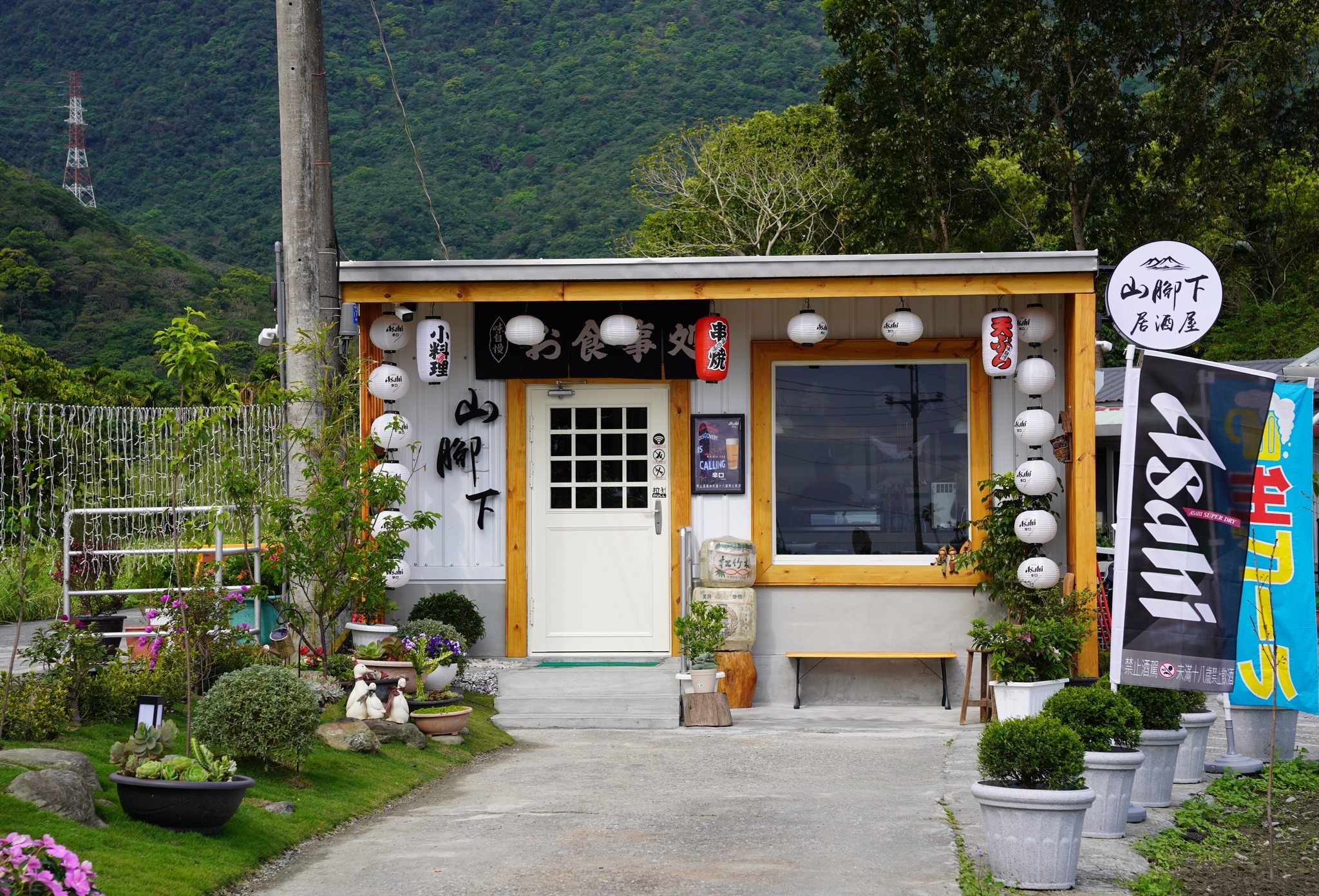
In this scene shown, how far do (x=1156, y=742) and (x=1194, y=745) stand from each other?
883mm

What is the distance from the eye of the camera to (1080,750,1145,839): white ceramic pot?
229 inches

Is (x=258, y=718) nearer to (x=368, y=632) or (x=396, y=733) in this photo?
(x=396, y=733)

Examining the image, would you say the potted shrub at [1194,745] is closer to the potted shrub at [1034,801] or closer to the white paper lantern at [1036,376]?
the potted shrub at [1034,801]

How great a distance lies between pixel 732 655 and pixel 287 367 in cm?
377

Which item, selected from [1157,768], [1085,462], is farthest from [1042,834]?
[1085,462]

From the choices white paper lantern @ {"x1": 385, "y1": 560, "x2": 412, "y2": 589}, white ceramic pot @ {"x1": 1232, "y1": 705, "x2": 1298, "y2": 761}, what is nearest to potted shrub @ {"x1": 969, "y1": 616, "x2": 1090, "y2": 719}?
white ceramic pot @ {"x1": 1232, "y1": 705, "x2": 1298, "y2": 761}

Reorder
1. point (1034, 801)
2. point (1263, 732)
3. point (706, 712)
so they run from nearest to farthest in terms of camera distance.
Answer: point (1034, 801) → point (1263, 732) → point (706, 712)

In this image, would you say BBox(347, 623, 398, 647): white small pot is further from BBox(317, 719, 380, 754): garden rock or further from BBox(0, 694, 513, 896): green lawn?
BBox(317, 719, 380, 754): garden rock

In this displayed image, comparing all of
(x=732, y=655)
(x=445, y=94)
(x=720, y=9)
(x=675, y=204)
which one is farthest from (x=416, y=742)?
(x=720, y=9)

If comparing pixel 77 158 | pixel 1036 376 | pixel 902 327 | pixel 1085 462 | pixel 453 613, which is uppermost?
pixel 77 158

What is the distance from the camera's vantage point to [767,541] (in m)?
10.4

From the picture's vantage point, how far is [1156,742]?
6.52 meters

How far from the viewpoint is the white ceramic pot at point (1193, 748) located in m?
7.20

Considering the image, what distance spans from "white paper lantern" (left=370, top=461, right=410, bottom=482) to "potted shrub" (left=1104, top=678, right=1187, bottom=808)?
5.10m
